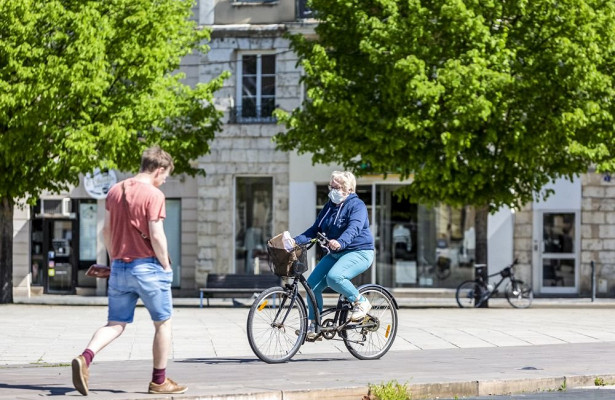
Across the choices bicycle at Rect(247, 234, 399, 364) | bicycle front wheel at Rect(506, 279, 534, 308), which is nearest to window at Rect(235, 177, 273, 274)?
bicycle front wheel at Rect(506, 279, 534, 308)

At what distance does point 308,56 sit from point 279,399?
18374 mm

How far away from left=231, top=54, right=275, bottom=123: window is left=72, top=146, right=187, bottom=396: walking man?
80.7ft

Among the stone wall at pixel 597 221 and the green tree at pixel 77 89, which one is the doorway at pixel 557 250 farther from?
the green tree at pixel 77 89

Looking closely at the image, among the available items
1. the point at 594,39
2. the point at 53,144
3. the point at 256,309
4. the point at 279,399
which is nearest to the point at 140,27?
the point at 53,144

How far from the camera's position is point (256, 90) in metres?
33.9

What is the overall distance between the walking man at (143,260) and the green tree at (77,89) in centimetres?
1586

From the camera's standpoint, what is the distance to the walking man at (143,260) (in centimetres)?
912

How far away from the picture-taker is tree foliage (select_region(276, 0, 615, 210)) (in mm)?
24891

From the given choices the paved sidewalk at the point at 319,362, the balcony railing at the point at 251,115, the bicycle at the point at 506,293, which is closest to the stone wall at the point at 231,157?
the balcony railing at the point at 251,115

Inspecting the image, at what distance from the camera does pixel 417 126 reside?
25.3 meters

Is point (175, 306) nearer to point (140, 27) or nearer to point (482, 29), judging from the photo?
point (140, 27)

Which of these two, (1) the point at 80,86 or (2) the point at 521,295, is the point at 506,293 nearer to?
(2) the point at 521,295

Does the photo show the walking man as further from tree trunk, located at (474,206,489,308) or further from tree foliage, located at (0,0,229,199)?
tree trunk, located at (474,206,489,308)

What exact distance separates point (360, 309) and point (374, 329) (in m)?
0.30
